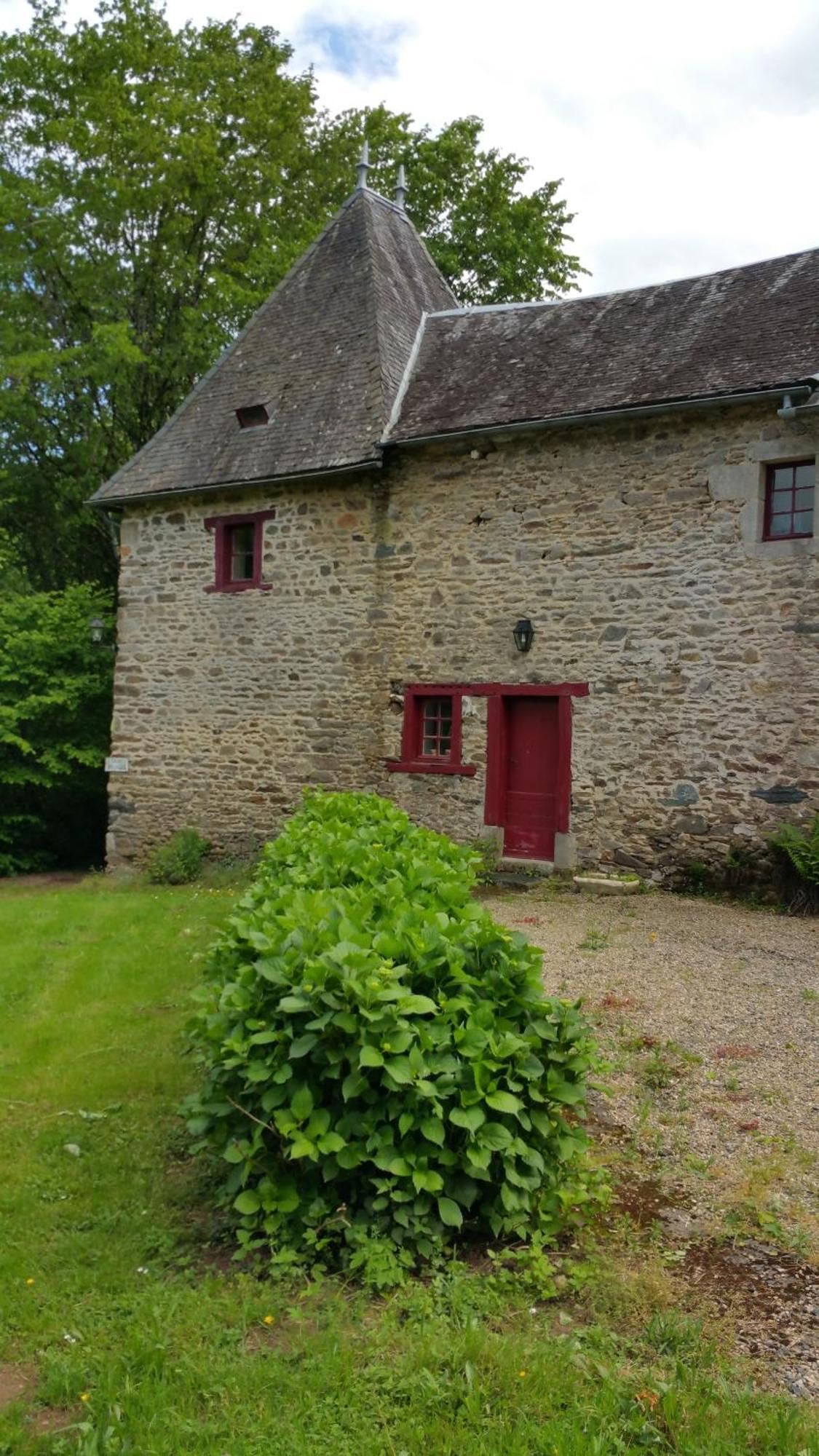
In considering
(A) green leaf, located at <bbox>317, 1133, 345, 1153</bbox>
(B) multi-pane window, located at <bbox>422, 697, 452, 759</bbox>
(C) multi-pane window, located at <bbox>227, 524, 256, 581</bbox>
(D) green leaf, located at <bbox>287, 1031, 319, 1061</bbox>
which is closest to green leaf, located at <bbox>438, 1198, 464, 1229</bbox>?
(A) green leaf, located at <bbox>317, 1133, 345, 1153</bbox>

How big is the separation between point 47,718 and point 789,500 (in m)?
11.6

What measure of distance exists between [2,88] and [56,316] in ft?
13.4

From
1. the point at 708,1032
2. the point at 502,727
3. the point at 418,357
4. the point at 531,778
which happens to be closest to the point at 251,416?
the point at 418,357

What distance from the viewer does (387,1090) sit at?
340cm

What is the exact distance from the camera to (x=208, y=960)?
425cm

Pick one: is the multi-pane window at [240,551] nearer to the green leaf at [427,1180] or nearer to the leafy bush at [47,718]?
the leafy bush at [47,718]

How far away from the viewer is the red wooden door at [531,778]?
11133 mm

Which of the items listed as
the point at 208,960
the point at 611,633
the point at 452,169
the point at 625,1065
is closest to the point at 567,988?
the point at 625,1065

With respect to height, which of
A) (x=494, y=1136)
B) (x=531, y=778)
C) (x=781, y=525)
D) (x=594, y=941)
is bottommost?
(x=594, y=941)

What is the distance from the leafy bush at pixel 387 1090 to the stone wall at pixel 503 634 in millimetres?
6719

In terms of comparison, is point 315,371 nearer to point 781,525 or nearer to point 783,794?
point 781,525

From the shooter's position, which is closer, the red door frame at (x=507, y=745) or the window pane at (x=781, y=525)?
the window pane at (x=781, y=525)

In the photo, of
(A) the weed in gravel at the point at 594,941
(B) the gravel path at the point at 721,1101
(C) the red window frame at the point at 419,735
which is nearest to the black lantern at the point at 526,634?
(C) the red window frame at the point at 419,735

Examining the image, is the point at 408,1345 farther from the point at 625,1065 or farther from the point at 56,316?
the point at 56,316
